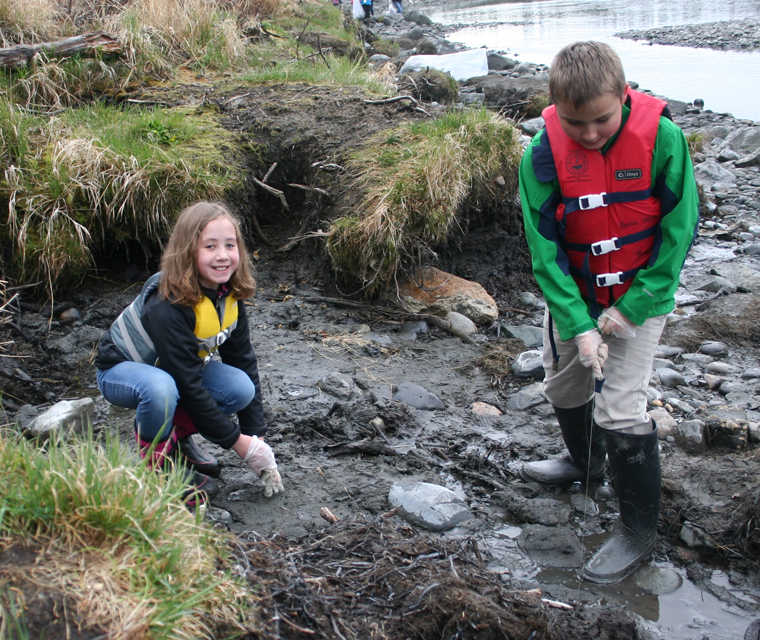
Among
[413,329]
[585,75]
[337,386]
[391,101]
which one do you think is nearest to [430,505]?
[337,386]

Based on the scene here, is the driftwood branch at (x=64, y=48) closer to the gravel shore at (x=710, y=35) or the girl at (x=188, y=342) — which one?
the girl at (x=188, y=342)

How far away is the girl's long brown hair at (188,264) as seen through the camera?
129 inches

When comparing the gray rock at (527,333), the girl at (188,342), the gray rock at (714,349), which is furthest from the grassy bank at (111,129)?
the gray rock at (714,349)

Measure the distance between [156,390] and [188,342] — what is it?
0.24 metres

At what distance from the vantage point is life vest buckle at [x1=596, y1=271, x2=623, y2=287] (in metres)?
3.28

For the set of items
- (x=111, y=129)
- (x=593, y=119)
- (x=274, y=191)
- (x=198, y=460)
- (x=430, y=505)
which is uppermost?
(x=593, y=119)

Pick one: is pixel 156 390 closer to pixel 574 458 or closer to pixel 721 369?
pixel 574 458

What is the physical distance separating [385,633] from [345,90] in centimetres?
635

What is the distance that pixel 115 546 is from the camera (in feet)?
7.33

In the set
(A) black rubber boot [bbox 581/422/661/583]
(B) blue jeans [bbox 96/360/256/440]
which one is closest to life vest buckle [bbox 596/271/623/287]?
(A) black rubber boot [bbox 581/422/661/583]

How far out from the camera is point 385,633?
8.46 feet

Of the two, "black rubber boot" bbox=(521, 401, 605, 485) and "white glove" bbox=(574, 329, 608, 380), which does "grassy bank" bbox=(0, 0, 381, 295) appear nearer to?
"black rubber boot" bbox=(521, 401, 605, 485)

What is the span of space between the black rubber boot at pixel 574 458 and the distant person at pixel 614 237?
1.56ft

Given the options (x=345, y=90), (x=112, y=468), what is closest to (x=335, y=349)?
(x=112, y=468)
